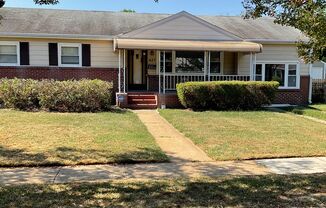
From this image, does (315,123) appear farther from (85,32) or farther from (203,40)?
(85,32)

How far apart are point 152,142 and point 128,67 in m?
11.4

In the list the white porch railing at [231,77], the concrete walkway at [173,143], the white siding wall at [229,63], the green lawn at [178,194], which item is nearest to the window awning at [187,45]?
the white porch railing at [231,77]

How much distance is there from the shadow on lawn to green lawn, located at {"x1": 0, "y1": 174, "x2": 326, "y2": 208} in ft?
5.08

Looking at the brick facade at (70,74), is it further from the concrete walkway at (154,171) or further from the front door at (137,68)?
the concrete walkway at (154,171)

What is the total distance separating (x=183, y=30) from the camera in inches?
778

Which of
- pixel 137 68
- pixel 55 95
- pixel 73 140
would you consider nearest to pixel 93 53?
pixel 137 68

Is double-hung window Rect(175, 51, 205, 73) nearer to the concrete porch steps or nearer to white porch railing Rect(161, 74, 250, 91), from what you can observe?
white porch railing Rect(161, 74, 250, 91)

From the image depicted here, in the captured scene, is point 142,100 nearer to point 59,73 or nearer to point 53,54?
point 59,73

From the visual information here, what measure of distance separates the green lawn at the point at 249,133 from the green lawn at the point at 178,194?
220 cm

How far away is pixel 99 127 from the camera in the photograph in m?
11.5

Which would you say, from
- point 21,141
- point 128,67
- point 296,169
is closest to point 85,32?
point 128,67

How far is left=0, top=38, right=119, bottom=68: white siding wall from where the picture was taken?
1858 centimetres

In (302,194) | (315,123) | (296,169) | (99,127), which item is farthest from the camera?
(315,123)

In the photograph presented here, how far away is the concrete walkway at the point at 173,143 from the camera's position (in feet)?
27.2
